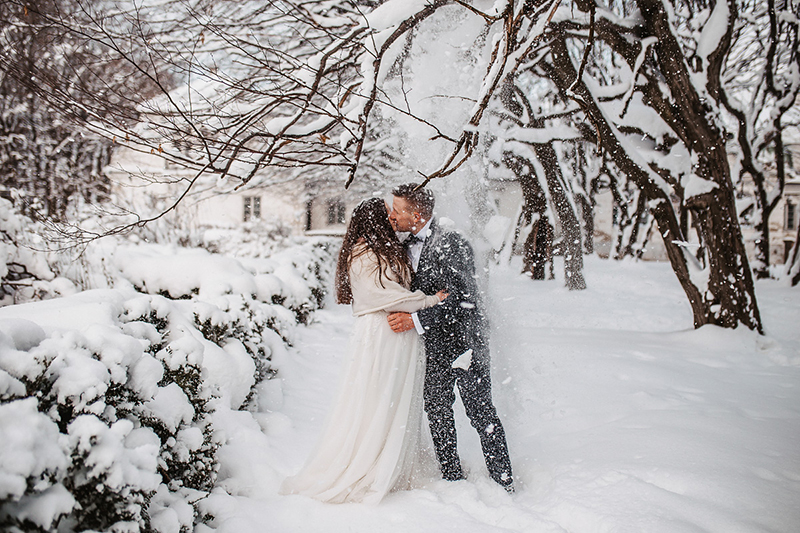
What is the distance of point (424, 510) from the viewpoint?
2316 millimetres

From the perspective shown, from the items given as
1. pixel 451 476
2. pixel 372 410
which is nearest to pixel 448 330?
pixel 372 410

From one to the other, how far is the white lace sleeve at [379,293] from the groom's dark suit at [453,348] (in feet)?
0.22

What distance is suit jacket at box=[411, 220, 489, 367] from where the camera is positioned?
98.2 inches

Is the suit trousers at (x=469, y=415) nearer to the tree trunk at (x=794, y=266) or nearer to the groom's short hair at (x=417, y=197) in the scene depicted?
the groom's short hair at (x=417, y=197)

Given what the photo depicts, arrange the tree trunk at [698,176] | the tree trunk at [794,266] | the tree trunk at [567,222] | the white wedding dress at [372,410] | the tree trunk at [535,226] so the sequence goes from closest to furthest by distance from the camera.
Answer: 1. the white wedding dress at [372,410]
2. the tree trunk at [698,176]
3. the tree trunk at [567,222]
4. the tree trunk at [794,266]
5. the tree trunk at [535,226]

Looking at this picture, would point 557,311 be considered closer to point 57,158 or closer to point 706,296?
point 706,296

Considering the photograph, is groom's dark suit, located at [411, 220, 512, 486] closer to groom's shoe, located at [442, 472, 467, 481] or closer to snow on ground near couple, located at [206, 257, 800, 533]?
groom's shoe, located at [442, 472, 467, 481]

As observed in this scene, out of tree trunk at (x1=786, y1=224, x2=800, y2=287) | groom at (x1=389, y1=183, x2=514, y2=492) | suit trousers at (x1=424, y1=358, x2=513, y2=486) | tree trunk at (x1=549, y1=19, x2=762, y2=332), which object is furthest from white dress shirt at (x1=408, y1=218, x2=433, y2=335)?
tree trunk at (x1=786, y1=224, x2=800, y2=287)

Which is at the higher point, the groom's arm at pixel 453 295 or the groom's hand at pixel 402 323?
the groom's arm at pixel 453 295

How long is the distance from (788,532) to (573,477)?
3.03 feet

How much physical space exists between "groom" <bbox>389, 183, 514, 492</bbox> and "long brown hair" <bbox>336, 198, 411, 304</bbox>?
0.23ft

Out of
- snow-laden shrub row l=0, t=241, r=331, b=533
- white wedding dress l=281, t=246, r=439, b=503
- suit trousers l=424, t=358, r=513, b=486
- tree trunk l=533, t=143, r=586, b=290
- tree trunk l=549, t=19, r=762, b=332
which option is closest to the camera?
snow-laden shrub row l=0, t=241, r=331, b=533

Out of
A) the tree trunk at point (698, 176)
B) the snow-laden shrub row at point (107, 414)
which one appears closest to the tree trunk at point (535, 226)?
the tree trunk at point (698, 176)

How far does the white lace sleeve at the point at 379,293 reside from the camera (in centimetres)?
245
